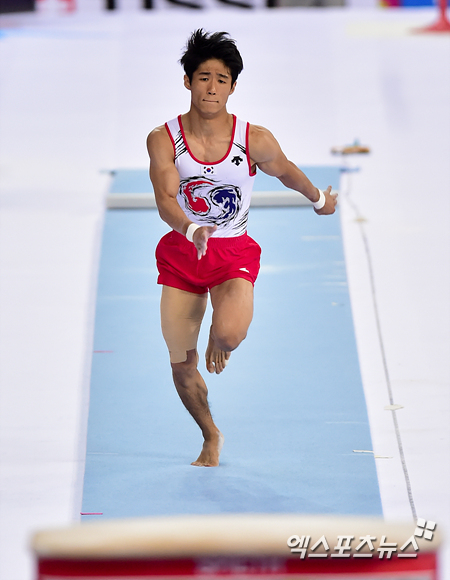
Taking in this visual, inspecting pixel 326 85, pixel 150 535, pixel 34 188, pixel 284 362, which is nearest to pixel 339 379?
pixel 284 362

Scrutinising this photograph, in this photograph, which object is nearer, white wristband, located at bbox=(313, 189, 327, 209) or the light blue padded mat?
the light blue padded mat

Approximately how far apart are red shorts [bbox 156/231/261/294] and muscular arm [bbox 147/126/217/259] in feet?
0.79

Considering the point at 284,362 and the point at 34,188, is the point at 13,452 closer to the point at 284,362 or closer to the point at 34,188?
the point at 284,362

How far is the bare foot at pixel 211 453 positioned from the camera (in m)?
3.75

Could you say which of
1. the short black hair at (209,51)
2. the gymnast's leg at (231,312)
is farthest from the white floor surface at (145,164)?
the short black hair at (209,51)

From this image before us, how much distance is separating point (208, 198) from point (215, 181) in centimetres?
7

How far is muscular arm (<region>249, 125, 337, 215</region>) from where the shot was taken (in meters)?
3.44

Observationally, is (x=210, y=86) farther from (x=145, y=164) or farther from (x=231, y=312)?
(x=145, y=164)

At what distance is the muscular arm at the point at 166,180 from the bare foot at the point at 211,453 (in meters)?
0.97

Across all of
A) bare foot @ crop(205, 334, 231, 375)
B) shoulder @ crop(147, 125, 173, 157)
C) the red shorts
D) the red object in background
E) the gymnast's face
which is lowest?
bare foot @ crop(205, 334, 231, 375)

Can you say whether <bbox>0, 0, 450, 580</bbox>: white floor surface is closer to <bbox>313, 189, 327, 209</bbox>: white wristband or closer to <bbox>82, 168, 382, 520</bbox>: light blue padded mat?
<bbox>82, 168, 382, 520</bbox>: light blue padded mat

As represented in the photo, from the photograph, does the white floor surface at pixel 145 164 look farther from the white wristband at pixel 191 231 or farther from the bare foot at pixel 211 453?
the white wristband at pixel 191 231

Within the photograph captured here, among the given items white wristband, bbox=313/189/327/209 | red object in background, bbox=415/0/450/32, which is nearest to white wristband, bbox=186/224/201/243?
white wristband, bbox=313/189/327/209

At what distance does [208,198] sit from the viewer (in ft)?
11.2
